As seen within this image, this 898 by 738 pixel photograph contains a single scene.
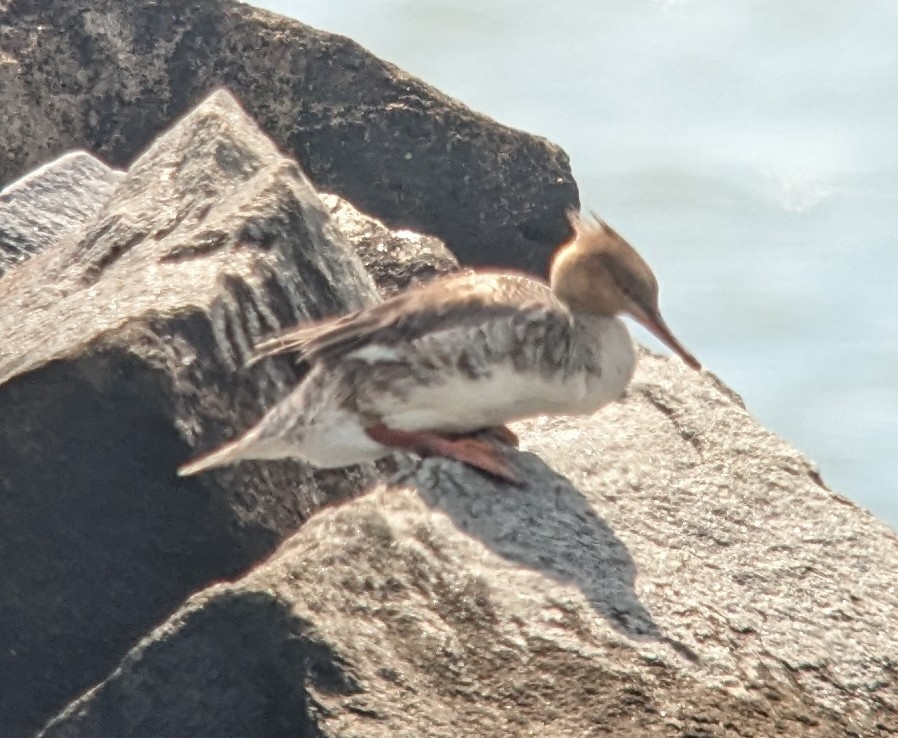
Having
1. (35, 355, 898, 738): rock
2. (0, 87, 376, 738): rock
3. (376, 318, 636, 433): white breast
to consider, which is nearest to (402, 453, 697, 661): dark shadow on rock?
(35, 355, 898, 738): rock

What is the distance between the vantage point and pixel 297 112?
927cm

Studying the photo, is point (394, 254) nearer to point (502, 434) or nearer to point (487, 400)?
point (502, 434)

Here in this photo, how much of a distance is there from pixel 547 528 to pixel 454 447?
0.46m

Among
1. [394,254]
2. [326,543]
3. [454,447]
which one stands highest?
[394,254]

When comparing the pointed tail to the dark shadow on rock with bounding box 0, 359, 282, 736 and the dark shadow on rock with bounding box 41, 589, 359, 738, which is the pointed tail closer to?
the dark shadow on rock with bounding box 0, 359, 282, 736

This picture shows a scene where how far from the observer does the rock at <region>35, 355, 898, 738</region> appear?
4.62 meters

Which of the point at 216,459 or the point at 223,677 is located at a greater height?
the point at 216,459

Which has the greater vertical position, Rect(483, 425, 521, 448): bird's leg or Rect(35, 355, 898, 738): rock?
Rect(483, 425, 521, 448): bird's leg

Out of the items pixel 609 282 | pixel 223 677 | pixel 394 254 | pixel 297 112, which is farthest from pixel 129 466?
pixel 297 112

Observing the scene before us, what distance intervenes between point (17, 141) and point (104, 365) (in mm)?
3908

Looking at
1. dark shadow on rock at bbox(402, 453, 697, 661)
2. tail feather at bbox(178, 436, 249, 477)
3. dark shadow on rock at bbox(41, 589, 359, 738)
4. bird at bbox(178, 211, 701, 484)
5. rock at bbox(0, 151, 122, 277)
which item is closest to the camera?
dark shadow on rock at bbox(41, 589, 359, 738)

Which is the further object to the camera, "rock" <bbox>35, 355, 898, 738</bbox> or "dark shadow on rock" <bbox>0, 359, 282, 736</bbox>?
"dark shadow on rock" <bbox>0, 359, 282, 736</bbox>

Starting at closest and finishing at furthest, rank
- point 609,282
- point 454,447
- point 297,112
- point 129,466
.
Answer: point 129,466
point 454,447
point 609,282
point 297,112

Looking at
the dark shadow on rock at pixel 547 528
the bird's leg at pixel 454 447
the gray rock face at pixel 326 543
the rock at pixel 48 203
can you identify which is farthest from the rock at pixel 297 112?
the dark shadow on rock at pixel 547 528
